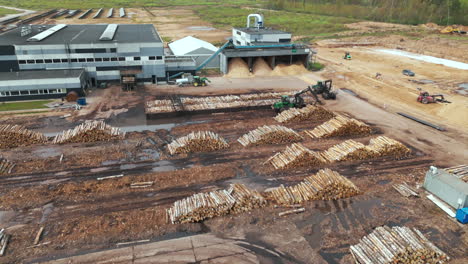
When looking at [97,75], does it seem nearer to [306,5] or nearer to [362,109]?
[362,109]

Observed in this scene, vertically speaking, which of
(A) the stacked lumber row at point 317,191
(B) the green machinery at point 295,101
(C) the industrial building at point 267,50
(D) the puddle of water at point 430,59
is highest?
(C) the industrial building at point 267,50

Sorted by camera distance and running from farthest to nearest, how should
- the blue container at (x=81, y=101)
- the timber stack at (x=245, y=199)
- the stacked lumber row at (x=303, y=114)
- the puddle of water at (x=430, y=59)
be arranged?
1. the puddle of water at (x=430, y=59)
2. the blue container at (x=81, y=101)
3. the stacked lumber row at (x=303, y=114)
4. the timber stack at (x=245, y=199)

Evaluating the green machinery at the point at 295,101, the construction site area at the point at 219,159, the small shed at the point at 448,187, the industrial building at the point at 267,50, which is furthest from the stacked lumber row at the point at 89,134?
the industrial building at the point at 267,50

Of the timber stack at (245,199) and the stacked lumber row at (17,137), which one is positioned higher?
the stacked lumber row at (17,137)

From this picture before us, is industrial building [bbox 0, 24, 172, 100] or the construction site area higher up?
industrial building [bbox 0, 24, 172, 100]

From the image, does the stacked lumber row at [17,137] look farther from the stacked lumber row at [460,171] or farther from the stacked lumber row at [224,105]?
the stacked lumber row at [460,171]

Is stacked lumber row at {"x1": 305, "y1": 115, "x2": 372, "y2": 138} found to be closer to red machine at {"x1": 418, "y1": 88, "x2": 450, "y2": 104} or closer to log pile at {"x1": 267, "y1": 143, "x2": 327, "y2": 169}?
log pile at {"x1": 267, "y1": 143, "x2": 327, "y2": 169}

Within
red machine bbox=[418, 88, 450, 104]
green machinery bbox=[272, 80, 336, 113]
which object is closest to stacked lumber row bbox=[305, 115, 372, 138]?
green machinery bbox=[272, 80, 336, 113]
